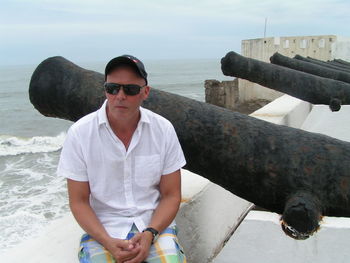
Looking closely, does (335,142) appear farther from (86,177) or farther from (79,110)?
(79,110)

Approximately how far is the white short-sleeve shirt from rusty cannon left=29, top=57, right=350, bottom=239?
0.29 feet

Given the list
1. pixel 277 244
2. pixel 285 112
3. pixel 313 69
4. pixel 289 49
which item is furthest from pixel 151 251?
pixel 289 49

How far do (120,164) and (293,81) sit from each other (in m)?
1.96

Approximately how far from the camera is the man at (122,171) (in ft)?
5.45

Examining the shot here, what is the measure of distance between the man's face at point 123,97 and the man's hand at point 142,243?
1.53 ft

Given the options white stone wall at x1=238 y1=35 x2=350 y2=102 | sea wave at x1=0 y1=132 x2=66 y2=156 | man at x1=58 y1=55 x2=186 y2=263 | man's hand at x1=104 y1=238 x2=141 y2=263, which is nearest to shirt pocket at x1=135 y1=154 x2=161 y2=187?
man at x1=58 y1=55 x2=186 y2=263

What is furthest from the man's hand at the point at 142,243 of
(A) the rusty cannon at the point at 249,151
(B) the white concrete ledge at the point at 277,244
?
(B) the white concrete ledge at the point at 277,244

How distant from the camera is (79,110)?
2061 mm

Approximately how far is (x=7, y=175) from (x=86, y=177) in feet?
46.0

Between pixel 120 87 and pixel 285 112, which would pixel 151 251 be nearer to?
pixel 120 87

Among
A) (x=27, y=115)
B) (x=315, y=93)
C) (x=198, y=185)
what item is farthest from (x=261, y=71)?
(x=27, y=115)

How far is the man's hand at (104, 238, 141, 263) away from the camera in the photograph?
163cm

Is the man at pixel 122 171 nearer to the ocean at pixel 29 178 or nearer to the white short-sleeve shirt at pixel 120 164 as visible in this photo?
the white short-sleeve shirt at pixel 120 164

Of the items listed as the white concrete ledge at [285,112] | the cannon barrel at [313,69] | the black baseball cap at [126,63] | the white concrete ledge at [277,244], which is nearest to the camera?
the black baseball cap at [126,63]
